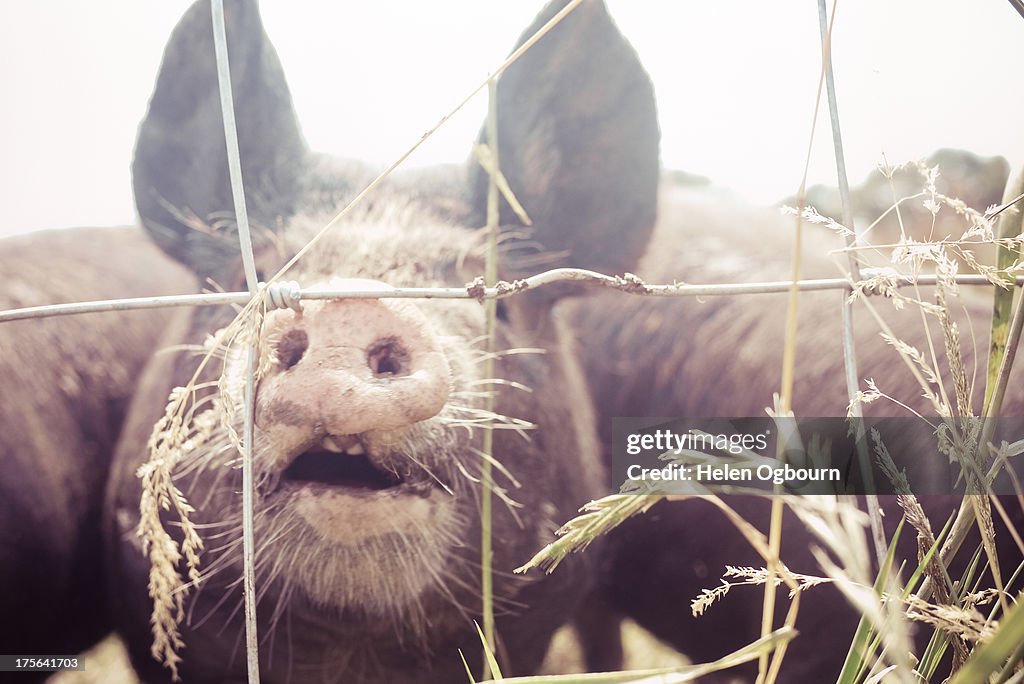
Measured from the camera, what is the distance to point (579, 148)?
1.31m

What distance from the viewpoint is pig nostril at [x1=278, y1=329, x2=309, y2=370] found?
0.96 metres

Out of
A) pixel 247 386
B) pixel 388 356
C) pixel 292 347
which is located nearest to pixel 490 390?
pixel 388 356

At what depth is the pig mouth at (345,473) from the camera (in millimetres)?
1014

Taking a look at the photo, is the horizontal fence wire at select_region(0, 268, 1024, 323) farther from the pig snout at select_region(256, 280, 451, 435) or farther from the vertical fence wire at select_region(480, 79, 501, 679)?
the vertical fence wire at select_region(480, 79, 501, 679)

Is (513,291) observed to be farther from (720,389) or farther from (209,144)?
(209,144)

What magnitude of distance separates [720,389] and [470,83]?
0.65 metres

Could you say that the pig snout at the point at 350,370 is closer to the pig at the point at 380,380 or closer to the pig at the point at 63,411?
the pig at the point at 380,380

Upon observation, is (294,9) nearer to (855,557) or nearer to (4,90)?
(4,90)

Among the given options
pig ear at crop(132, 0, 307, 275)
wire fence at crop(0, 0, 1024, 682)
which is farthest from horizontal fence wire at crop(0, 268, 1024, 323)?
A: pig ear at crop(132, 0, 307, 275)

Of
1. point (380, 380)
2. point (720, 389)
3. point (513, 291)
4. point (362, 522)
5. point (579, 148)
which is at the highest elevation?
point (579, 148)

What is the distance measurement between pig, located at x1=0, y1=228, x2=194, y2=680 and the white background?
8cm

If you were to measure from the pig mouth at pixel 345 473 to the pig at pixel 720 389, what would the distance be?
0.37 meters

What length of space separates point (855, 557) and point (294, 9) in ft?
3.90

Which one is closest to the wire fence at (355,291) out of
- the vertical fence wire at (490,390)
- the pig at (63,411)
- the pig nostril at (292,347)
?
the pig nostril at (292,347)
